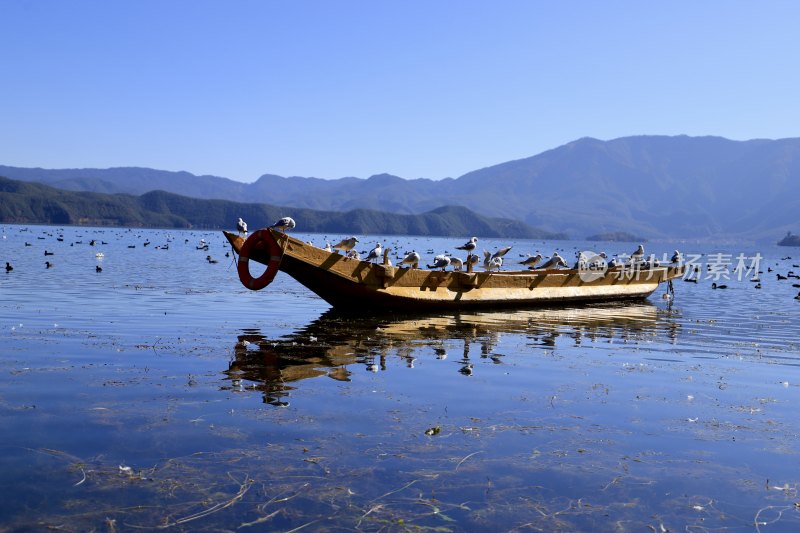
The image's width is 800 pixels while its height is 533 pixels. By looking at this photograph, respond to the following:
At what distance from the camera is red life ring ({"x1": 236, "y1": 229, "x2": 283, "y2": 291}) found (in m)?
20.4

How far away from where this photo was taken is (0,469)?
24.5ft

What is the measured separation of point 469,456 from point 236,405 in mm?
3787

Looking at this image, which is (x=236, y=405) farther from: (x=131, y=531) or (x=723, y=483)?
(x=723, y=483)

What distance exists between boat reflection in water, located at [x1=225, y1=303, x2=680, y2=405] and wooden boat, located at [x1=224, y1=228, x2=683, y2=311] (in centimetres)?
53

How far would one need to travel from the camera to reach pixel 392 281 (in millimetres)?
23000

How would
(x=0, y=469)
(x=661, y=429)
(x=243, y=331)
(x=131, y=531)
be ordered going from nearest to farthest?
1. (x=131, y=531)
2. (x=0, y=469)
3. (x=661, y=429)
4. (x=243, y=331)

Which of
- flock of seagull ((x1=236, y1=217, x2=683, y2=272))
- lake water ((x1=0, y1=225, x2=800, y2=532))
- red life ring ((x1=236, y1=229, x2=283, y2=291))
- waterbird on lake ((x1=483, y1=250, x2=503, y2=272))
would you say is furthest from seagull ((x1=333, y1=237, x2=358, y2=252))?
waterbird on lake ((x1=483, y1=250, x2=503, y2=272))

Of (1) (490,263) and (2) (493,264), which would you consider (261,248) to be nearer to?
(1) (490,263)

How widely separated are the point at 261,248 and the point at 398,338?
528 centimetres

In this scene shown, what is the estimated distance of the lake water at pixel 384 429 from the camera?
6.93m

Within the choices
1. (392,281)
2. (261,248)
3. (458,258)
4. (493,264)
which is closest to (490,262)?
(493,264)

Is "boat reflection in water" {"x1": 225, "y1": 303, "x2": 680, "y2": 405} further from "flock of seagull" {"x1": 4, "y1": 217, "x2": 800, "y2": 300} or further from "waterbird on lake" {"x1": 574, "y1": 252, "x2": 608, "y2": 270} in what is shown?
"waterbird on lake" {"x1": 574, "y1": 252, "x2": 608, "y2": 270}

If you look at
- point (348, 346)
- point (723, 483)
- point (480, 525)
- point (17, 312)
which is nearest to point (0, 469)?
point (480, 525)

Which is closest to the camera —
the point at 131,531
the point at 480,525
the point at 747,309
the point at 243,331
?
the point at 131,531
